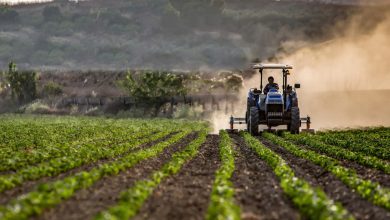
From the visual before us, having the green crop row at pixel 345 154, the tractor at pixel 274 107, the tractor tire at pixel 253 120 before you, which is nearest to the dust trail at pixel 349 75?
the tractor tire at pixel 253 120

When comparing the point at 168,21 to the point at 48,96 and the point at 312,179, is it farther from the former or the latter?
the point at 312,179

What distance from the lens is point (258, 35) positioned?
14000 centimetres

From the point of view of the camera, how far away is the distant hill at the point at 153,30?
148 m

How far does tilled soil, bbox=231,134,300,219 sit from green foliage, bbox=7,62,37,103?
256 ft

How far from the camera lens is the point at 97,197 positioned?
527 inches

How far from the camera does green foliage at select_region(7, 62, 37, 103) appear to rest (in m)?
95.1

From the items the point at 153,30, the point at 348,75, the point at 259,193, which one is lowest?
the point at 259,193

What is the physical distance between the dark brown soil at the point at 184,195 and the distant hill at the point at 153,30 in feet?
371

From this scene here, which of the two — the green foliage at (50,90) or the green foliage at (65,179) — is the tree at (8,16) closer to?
the green foliage at (50,90)

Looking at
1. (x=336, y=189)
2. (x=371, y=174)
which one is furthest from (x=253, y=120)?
(x=336, y=189)

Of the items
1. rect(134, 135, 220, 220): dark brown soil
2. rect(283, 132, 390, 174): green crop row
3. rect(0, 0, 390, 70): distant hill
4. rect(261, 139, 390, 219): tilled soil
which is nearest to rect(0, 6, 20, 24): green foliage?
rect(0, 0, 390, 70): distant hill

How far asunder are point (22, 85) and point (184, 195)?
279 feet

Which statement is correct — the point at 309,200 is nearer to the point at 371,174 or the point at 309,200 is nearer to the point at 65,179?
the point at 65,179

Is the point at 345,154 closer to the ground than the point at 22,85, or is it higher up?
closer to the ground
